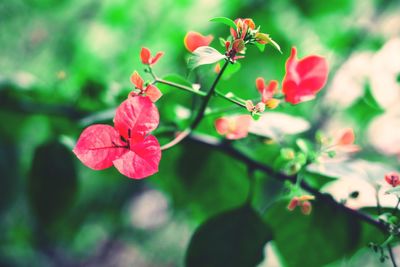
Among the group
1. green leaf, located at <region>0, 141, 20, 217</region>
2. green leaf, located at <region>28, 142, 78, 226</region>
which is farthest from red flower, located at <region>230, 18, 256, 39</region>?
green leaf, located at <region>0, 141, 20, 217</region>

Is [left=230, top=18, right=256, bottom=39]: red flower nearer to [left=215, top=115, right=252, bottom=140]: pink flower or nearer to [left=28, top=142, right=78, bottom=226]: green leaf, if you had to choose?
[left=215, top=115, right=252, bottom=140]: pink flower

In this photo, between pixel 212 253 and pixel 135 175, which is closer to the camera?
pixel 135 175

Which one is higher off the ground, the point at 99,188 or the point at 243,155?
the point at 243,155

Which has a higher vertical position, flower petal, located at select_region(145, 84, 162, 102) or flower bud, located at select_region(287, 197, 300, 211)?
flower petal, located at select_region(145, 84, 162, 102)

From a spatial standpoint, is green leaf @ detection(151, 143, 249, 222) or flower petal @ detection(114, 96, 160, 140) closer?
flower petal @ detection(114, 96, 160, 140)

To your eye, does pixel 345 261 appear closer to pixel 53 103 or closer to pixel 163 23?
pixel 53 103

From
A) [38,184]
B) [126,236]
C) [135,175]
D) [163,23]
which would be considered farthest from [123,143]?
[126,236]
